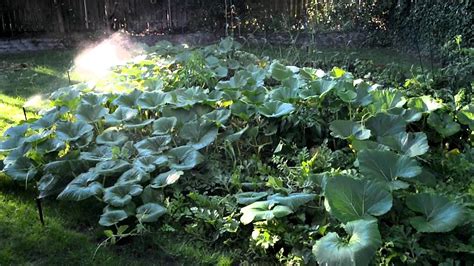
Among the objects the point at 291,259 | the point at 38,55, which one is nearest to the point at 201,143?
the point at 291,259

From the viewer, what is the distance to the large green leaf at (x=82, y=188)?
2.78 meters

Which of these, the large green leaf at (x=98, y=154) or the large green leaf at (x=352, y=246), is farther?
the large green leaf at (x=98, y=154)

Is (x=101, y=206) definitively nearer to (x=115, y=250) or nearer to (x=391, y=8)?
(x=115, y=250)

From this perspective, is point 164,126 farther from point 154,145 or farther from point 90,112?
point 90,112

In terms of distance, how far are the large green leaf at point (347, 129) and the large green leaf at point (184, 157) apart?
2.93 ft

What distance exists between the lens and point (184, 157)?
10.3 feet

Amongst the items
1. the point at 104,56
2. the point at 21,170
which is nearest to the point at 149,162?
the point at 21,170

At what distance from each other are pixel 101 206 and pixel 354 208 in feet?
5.34

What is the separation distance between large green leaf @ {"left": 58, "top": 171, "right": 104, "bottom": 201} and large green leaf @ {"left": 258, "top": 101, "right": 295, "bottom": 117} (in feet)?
4.08

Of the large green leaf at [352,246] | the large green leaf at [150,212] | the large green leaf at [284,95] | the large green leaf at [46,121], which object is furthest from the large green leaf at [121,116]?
the large green leaf at [352,246]

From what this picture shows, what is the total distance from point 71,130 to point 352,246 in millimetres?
2233

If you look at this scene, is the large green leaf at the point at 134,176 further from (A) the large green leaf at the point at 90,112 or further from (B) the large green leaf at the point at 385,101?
(B) the large green leaf at the point at 385,101

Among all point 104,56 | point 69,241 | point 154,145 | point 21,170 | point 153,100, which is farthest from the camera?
point 104,56

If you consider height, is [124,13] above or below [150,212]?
above
